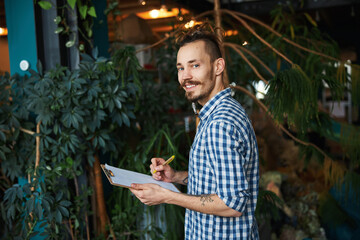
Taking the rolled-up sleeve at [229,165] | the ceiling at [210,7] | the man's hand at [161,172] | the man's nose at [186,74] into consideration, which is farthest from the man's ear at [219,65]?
the ceiling at [210,7]

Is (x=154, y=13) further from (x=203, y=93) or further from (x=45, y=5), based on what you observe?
(x=203, y=93)

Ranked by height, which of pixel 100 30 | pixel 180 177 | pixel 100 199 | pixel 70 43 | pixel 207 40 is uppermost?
pixel 100 30

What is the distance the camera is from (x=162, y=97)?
293 cm

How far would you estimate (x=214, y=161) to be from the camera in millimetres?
1150

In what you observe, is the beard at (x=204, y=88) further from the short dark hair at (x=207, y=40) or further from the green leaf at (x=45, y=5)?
the green leaf at (x=45, y=5)

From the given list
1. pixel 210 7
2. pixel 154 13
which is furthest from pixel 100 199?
pixel 210 7

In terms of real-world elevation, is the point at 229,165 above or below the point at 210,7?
below

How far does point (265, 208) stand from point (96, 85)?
1261 millimetres

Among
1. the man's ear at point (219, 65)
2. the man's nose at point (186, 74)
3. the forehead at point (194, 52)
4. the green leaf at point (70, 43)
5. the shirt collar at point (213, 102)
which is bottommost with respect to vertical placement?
the shirt collar at point (213, 102)

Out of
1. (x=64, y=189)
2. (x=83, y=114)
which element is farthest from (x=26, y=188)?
(x=83, y=114)

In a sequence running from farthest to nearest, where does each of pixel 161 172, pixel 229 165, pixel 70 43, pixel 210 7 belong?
pixel 210 7 < pixel 70 43 < pixel 161 172 < pixel 229 165

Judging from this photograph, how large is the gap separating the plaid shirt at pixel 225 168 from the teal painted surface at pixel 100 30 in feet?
4.69

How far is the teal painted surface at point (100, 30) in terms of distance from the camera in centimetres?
252

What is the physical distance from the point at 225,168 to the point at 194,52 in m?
0.43
